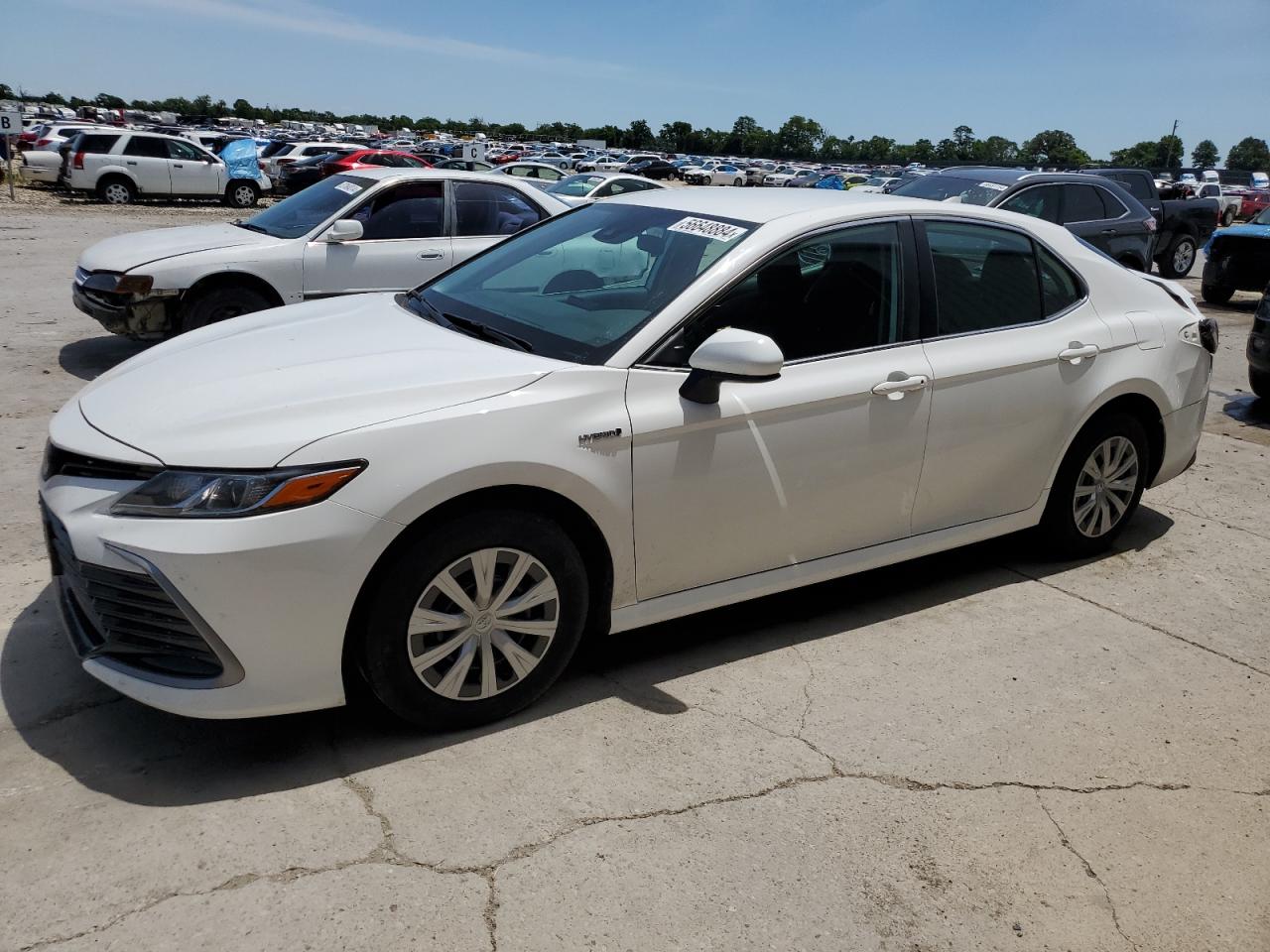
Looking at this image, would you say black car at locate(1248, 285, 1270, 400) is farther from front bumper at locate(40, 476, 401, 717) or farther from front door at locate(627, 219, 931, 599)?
front bumper at locate(40, 476, 401, 717)

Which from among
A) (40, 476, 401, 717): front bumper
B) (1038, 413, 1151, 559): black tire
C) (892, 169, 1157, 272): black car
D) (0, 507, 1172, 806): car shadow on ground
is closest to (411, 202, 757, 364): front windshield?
(40, 476, 401, 717): front bumper

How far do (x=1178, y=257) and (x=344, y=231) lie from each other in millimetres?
14963

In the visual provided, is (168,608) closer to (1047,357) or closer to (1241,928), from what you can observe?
(1241,928)

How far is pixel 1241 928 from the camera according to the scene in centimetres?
278

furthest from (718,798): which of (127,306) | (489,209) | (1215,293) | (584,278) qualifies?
(1215,293)

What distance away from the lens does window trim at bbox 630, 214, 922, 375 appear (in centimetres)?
362

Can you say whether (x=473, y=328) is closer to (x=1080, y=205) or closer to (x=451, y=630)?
(x=451, y=630)

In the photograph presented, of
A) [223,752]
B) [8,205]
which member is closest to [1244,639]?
[223,752]

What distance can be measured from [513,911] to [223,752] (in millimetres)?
1135

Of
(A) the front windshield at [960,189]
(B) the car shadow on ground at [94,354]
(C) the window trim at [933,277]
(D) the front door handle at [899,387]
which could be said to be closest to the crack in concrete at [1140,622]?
(C) the window trim at [933,277]

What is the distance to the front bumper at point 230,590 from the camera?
282cm

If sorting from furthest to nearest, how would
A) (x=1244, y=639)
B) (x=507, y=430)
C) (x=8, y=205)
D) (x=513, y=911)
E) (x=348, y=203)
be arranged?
(x=8, y=205)
(x=348, y=203)
(x=1244, y=639)
(x=507, y=430)
(x=513, y=911)

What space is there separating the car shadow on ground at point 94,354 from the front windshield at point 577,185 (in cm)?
972

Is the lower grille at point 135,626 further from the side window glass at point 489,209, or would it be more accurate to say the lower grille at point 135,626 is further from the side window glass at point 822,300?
the side window glass at point 489,209
